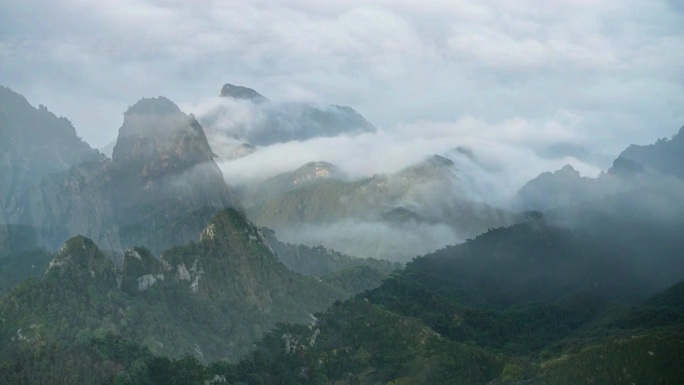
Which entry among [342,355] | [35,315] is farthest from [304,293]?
[35,315]

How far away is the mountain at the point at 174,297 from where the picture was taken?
427 feet

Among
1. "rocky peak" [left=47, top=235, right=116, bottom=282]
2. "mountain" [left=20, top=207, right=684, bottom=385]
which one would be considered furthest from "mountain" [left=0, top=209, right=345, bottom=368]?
"mountain" [left=20, top=207, right=684, bottom=385]

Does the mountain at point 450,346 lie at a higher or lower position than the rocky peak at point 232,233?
lower

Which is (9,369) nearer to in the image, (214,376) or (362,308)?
(214,376)

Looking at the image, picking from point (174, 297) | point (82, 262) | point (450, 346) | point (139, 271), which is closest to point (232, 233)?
point (139, 271)

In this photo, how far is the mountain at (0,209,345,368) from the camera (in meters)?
130

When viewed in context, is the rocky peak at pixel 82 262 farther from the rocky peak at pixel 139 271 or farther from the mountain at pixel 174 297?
the rocky peak at pixel 139 271

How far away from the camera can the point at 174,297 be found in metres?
152

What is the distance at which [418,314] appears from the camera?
485 ft

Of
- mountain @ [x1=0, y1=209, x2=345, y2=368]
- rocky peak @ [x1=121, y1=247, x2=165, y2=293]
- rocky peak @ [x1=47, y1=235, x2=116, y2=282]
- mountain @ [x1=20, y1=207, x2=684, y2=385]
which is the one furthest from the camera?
rocky peak @ [x1=121, y1=247, x2=165, y2=293]

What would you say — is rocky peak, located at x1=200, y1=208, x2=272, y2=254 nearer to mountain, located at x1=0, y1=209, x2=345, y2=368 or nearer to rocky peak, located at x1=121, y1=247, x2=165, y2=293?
mountain, located at x1=0, y1=209, x2=345, y2=368

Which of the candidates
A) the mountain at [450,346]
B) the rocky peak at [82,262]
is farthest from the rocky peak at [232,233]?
the rocky peak at [82,262]

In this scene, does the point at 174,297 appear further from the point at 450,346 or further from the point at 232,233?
the point at 450,346

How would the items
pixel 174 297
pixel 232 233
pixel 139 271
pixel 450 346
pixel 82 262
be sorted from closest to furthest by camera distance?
1. pixel 450 346
2. pixel 82 262
3. pixel 174 297
4. pixel 139 271
5. pixel 232 233
